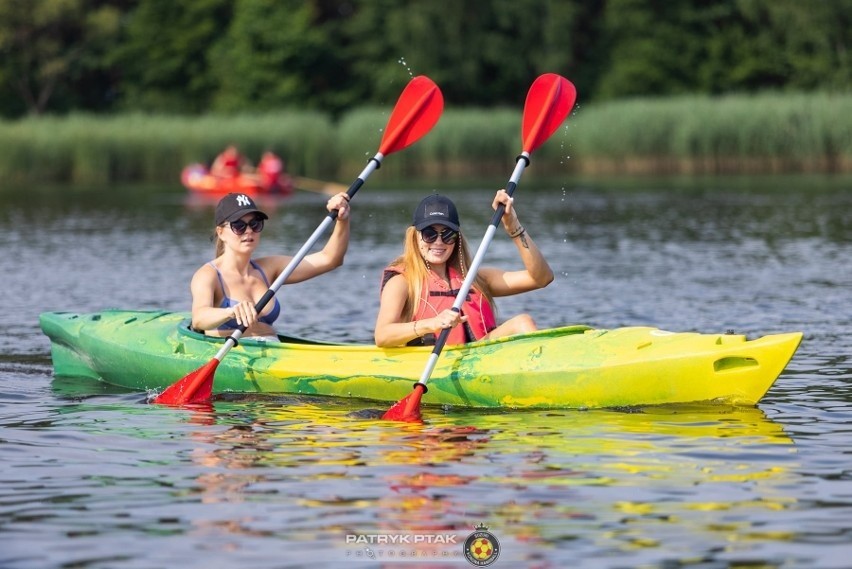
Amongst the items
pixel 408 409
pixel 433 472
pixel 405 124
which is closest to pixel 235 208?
pixel 408 409

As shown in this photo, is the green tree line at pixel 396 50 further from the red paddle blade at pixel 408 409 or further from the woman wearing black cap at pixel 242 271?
the red paddle blade at pixel 408 409

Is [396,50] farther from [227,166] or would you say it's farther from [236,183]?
[236,183]

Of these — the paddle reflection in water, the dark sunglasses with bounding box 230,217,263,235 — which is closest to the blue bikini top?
the dark sunglasses with bounding box 230,217,263,235

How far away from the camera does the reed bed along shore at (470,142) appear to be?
3550 cm

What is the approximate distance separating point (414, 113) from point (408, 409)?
275cm

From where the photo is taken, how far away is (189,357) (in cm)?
966

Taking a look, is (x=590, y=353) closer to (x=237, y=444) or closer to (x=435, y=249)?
(x=435, y=249)

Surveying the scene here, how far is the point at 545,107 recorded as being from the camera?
10.1 metres

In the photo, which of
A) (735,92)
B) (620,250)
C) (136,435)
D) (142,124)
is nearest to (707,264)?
(620,250)

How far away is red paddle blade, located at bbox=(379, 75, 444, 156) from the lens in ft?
34.8

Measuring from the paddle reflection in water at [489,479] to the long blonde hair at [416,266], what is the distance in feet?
2.07

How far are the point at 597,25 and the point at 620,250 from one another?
36.0m

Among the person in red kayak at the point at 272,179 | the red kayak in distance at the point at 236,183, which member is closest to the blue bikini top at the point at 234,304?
the red kayak in distance at the point at 236,183

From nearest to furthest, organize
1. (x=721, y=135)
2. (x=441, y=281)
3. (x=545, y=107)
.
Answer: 1. (x=441, y=281)
2. (x=545, y=107)
3. (x=721, y=135)
